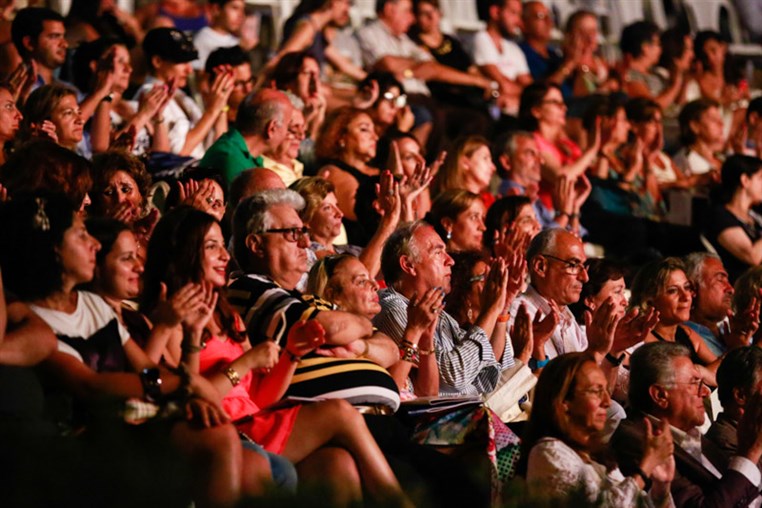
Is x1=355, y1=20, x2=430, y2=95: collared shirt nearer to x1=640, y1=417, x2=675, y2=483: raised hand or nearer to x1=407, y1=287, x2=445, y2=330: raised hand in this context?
x1=407, y1=287, x2=445, y2=330: raised hand

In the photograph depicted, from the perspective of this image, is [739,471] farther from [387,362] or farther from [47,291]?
[47,291]

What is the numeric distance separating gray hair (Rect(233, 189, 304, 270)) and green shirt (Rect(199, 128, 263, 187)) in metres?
1.40

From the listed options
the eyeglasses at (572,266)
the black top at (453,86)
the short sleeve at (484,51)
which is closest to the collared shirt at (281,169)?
the eyeglasses at (572,266)

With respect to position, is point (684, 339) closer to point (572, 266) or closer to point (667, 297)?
point (667, 297)

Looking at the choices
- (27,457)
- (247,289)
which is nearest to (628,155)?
(247,289)

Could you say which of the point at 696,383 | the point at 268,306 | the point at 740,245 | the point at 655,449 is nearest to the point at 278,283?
the point at 268,306

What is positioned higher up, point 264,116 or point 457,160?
point 264,116

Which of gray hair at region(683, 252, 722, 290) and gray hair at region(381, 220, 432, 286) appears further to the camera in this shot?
gray hair at region(683, 252, 722, 290)

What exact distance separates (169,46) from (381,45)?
2644 millimetres

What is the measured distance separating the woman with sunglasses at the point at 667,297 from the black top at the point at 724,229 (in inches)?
67.1

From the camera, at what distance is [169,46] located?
809 centimetres

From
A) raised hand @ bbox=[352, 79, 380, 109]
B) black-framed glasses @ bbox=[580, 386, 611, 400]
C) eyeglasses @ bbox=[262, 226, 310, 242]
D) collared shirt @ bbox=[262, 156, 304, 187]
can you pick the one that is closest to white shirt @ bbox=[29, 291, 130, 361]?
eyeglasses @ bbox=[262, 226, 310, 242]

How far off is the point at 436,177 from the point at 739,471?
3.19 meters

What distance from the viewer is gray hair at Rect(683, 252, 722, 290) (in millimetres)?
7680
